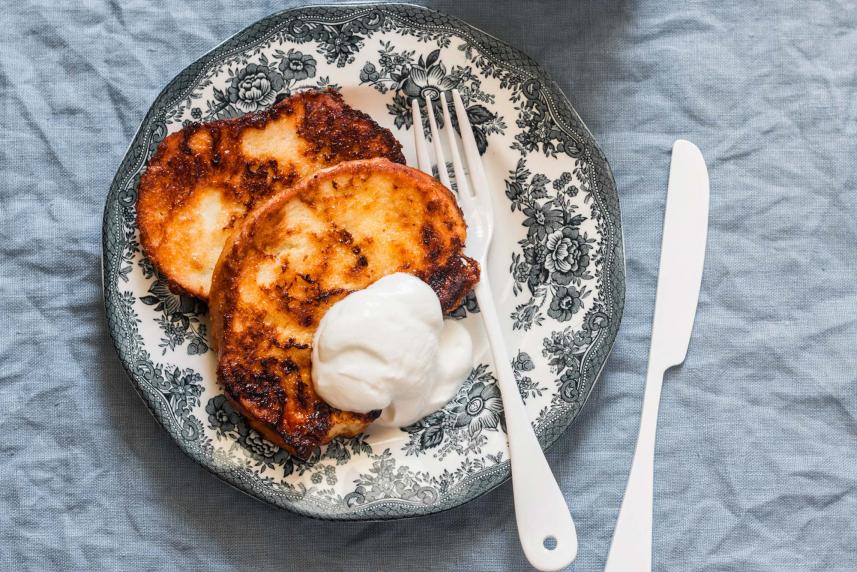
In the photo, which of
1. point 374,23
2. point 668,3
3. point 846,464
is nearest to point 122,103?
point 374,23

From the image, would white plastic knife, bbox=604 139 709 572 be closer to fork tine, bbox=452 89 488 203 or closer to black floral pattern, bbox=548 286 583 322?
→ black floral pattern, bbox=548 286 583 322

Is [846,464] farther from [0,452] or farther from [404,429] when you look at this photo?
[0,452]

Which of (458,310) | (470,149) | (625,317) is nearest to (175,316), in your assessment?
(458,310)

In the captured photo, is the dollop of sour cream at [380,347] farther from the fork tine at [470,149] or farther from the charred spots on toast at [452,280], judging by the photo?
the fork tine at [470,149]

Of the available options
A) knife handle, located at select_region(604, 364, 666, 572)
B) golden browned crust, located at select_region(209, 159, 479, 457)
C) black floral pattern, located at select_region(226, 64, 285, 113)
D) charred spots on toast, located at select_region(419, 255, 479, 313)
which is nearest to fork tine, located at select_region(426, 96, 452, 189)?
golden browned crust, located at select_region(209, 159, 479, 457)

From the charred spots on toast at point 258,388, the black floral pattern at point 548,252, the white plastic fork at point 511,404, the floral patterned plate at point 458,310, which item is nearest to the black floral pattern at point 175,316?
the floral patterned plate at point 458,310
